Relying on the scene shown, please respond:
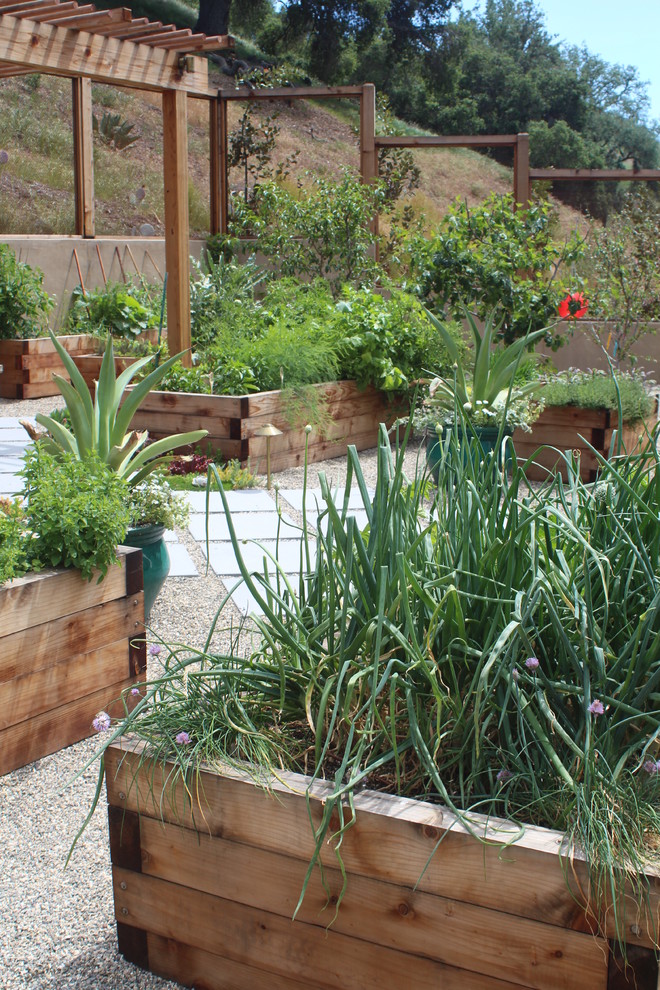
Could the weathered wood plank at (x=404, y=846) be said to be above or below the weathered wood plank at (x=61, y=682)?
above

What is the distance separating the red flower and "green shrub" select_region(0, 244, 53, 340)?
463 centimetres

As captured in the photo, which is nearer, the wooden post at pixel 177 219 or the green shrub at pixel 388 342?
the green shrub at pixel 388 342

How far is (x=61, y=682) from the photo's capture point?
105 inches

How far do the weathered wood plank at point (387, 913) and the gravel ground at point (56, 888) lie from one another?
288 mm

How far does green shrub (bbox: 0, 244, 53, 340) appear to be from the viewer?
8508 millimetres

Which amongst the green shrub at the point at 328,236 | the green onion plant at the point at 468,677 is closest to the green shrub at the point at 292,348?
the green shrub at the point at 328,236

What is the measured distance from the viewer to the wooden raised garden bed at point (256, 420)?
6023 mm

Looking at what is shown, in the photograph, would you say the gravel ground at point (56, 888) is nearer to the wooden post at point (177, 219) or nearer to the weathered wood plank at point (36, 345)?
the wooden post at point (177, 219)

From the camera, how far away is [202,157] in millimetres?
20266

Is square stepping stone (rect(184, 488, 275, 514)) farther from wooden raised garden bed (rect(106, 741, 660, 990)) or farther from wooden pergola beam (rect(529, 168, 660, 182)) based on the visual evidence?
wooden pergola beam (rect(529, 168, 660, 182))

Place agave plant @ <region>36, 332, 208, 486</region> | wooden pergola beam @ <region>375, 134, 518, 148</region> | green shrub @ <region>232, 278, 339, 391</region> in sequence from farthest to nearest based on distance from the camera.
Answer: wooden pergola beam @ <region>375, 134, 518, 148</region>
green shrub @ <region>232, 278, 339, 391</region>
agave plant @ <region>36, 332, 208, 486</region>

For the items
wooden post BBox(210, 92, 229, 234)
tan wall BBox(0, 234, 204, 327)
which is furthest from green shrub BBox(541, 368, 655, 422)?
wooden post BBox(210, 92, 229, 234)

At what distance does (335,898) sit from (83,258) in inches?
368

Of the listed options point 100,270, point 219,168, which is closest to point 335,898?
point 100,270
